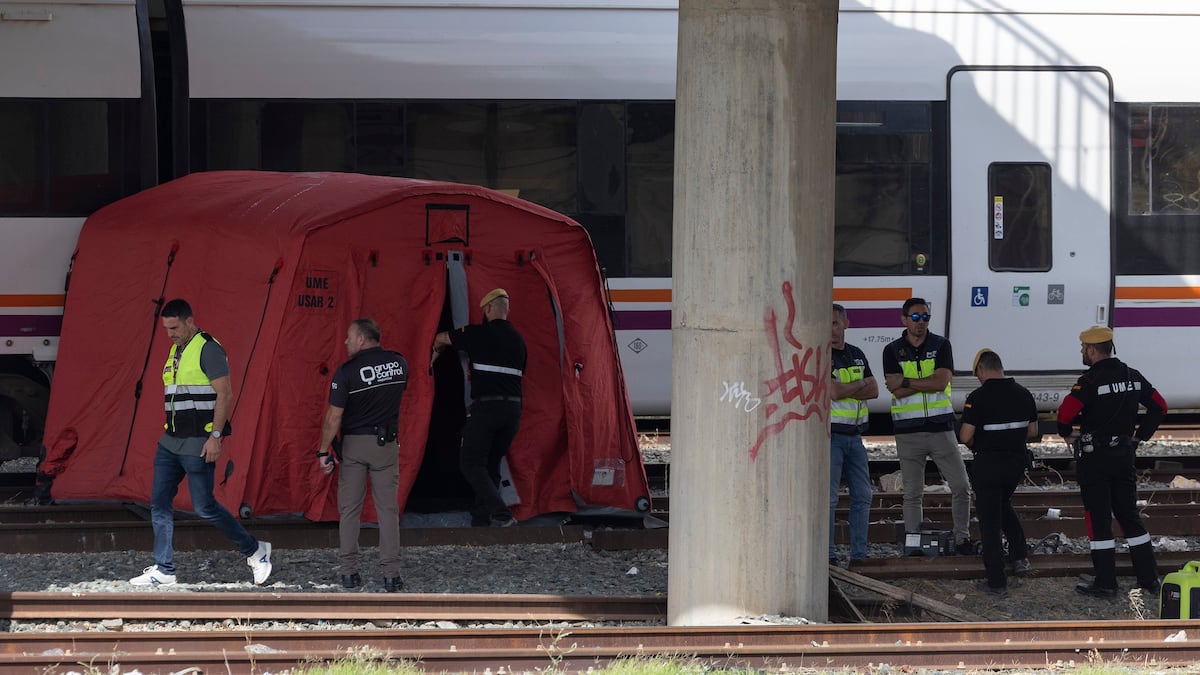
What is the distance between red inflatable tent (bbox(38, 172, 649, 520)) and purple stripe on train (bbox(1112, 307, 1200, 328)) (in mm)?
4823

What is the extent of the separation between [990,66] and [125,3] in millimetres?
7300

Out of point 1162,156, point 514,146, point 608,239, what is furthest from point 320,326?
point 1162,156

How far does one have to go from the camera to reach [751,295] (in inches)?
310

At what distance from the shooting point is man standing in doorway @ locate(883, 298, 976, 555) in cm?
991

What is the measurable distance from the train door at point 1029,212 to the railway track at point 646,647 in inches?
213

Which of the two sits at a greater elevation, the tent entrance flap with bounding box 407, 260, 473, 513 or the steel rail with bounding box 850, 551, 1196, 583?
the tent entrance flap with bounding box 407, 260, 473, 513

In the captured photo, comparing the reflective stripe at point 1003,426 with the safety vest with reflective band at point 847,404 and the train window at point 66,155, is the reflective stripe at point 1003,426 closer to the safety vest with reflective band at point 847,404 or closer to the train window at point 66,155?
the safety vest with reflective band at point 847,404

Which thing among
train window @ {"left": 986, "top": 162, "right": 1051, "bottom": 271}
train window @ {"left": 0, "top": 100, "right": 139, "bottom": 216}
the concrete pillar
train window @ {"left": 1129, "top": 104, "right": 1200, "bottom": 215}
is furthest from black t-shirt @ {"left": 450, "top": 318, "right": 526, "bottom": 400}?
train window @ {"left": 1129, "top": 104, "right": 1200, "bottom": 215}

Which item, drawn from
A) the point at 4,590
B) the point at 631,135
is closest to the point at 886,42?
the point at 631,135

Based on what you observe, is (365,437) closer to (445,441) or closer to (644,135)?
(445,441)

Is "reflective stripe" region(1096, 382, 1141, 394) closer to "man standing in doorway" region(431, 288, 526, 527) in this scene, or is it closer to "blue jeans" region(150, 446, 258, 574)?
"man standing in doorway" region(431, 288, 526, 527)

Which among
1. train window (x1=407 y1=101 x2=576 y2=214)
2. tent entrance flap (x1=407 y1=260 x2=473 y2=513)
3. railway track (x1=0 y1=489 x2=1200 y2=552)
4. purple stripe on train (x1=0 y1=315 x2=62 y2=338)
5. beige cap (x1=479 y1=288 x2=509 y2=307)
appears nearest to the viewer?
railway track (x1=0 y1=489 x2=1200 y2=552)

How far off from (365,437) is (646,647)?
103 inches

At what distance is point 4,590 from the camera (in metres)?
8.67
